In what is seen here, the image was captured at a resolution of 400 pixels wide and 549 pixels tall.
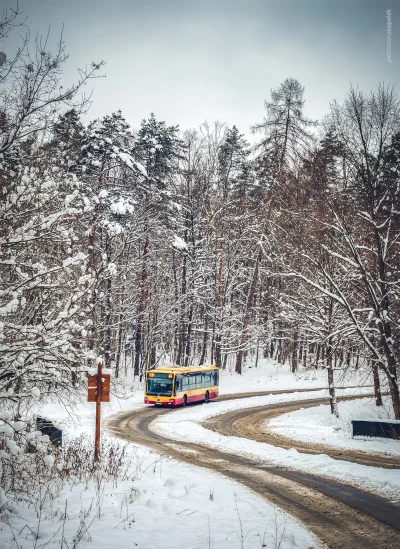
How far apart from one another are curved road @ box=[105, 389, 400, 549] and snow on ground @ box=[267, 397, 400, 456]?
55.2 inches

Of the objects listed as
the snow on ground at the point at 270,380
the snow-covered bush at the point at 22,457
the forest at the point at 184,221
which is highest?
the forest at the point at 184,221

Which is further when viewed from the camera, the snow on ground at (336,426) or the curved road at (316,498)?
the snow on ground at (336,426)

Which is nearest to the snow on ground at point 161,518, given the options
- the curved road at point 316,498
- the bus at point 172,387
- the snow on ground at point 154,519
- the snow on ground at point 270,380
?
the snow on ground at point 154,519

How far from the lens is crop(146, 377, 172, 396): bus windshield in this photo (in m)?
25.8

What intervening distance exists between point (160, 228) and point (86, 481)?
22.3 m

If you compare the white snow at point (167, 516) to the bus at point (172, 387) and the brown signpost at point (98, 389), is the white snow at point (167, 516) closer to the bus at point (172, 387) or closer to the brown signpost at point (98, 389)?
the brown signpost at point (98, 389)

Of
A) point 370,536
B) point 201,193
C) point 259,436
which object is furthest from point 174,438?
point 201,193

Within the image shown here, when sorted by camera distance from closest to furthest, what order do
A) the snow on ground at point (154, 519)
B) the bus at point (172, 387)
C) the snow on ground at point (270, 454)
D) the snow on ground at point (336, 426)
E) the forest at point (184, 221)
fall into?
the snow on ground at point (154, 519), the forest at point (184, 221), the snow on ground at point (270, 454), the snow on ground at point (336, 426), the bus at point (172, 387)

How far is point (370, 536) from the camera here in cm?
709

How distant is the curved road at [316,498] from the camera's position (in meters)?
7.15

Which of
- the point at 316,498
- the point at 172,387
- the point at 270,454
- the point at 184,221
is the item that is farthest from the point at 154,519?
the point at 184,221

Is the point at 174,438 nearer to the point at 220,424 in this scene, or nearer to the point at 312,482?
the point at 220,424

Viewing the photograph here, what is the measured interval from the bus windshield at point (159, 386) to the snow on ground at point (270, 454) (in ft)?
5.70

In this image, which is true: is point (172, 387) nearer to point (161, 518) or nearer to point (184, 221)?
point (184, 221)
